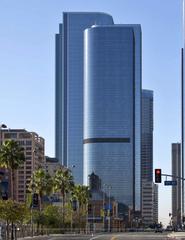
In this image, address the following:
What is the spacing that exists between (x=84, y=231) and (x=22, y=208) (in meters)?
82.3

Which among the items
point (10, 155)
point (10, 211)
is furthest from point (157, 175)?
point (10, 155)

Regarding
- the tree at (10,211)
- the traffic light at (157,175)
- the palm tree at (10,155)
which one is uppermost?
the palm tree at (10,155)

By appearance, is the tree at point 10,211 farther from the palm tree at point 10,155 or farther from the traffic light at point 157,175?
the traffic light at point 157,175

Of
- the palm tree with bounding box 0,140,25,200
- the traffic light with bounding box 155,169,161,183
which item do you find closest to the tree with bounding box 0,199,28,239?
the palm tree with bounding box 0,140,25,200

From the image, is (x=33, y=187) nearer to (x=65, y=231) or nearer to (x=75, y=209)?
(x=65, y=231)

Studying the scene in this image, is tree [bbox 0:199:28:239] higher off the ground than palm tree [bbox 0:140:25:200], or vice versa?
palm tree [bbox 0:140:25:200]

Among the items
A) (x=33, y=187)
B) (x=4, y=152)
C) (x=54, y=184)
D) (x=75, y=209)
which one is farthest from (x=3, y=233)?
(x=75, y=209)

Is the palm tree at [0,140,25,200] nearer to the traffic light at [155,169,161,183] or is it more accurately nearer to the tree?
the tree

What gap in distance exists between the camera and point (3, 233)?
78375 millimetres

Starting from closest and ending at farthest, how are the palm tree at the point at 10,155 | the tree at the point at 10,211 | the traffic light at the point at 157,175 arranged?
the traffic light at the point at 157,175 < the tree at the point at 10,211 < the palm tree at the point at 10,155

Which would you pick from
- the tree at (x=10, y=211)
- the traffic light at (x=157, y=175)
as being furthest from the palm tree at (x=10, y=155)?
the traffic light at (x=157, y=175)

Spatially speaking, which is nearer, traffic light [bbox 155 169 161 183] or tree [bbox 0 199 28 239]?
traffic light [bbox 155 169 161 183]

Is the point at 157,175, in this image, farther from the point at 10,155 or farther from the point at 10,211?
the point at 10,155

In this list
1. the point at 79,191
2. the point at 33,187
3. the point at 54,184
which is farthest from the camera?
the point at 79,191
